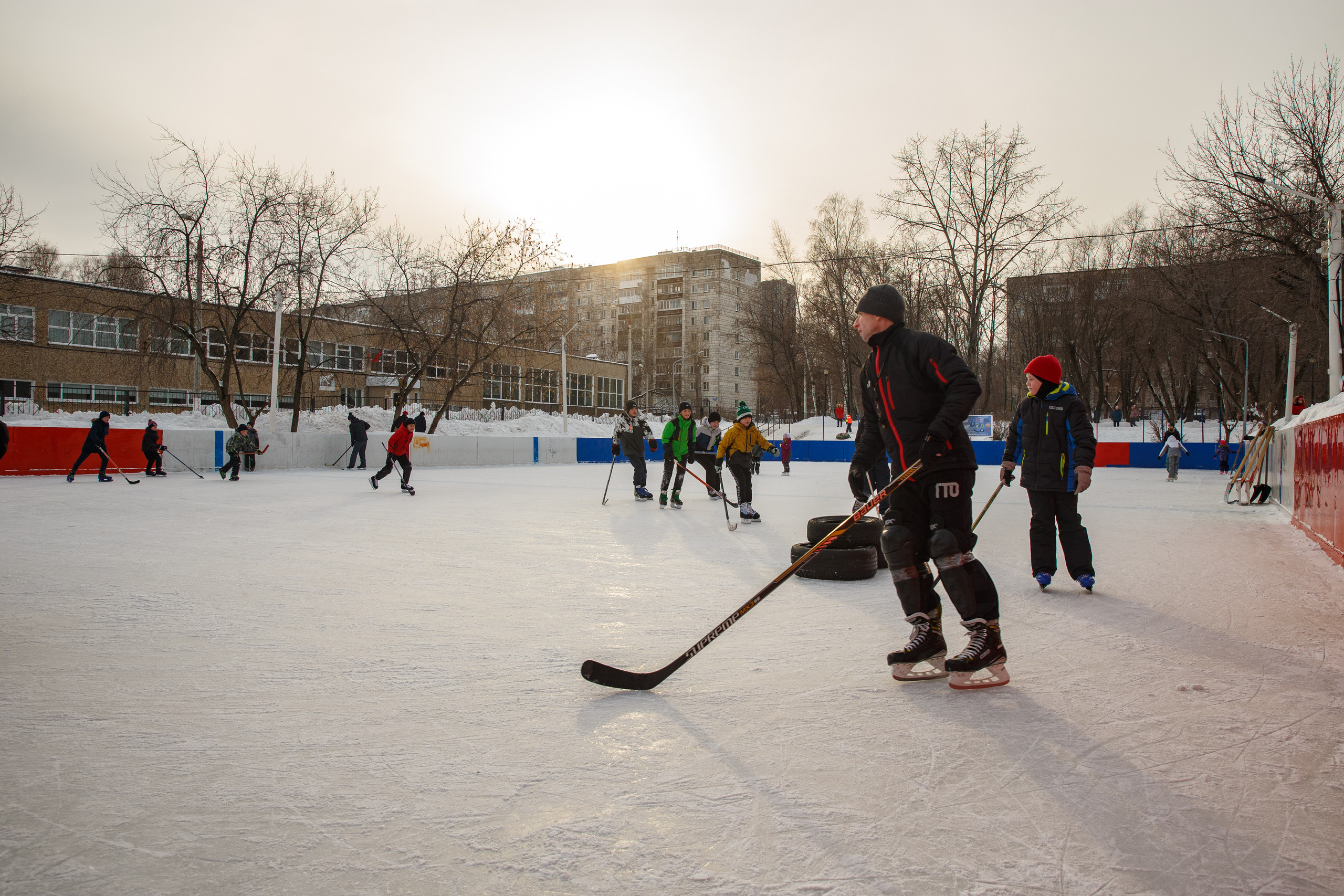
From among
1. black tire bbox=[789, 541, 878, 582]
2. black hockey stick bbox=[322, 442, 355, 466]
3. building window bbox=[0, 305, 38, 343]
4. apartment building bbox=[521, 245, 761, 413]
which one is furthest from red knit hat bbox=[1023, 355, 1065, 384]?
apartment building bbox=[521, 245, 761, 413]

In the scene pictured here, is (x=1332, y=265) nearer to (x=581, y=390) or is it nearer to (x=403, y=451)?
(x=403, y=451)

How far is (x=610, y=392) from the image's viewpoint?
212 ft

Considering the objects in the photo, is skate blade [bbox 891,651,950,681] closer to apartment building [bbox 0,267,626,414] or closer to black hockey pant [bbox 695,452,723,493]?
black hockey pant [bbox 695,452,723,493]

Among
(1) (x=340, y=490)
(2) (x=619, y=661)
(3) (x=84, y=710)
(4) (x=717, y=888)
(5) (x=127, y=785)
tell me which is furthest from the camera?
(1) (x=340, y=490)

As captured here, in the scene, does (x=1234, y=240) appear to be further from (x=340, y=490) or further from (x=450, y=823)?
(x=450, y=823)

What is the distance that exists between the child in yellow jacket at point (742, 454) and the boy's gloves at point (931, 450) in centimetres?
672

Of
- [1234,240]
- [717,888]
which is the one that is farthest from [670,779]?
[1234,240]

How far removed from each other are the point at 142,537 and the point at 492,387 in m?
45.1

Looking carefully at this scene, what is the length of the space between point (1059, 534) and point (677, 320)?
82288mm

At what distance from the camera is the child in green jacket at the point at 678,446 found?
1199cm

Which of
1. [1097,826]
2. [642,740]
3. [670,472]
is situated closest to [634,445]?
[670,472]

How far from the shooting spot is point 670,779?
2.45 meters

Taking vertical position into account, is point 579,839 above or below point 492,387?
below

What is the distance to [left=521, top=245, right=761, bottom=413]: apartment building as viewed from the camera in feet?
268
